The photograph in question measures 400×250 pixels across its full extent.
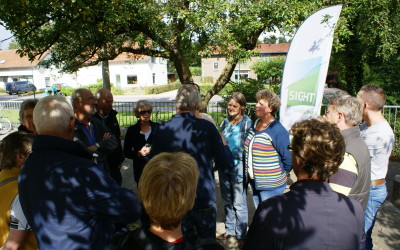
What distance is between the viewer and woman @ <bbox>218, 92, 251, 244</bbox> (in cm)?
375

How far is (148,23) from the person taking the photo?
26.5 feet

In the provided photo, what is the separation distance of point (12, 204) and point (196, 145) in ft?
4.70

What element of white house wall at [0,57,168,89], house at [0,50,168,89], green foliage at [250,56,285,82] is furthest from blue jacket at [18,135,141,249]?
white house wall at [0,57,168,89]

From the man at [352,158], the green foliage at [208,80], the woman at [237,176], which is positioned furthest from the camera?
the green foliage at [208,80]

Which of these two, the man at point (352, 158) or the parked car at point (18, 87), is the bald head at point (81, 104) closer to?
the man at point (352, 158)

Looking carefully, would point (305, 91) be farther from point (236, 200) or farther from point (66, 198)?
point (66, 198)

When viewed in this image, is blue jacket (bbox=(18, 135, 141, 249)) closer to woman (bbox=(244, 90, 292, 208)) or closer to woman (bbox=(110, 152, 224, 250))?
woman (bbox=(110, 152, 224, 250))

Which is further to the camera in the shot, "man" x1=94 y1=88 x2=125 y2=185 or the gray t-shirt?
"man" x1=94 y1=88 x2=125 y2=185

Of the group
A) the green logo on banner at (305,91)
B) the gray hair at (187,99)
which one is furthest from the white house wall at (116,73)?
the gray hair at (187,99)

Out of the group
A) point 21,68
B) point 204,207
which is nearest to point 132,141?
point 204,207

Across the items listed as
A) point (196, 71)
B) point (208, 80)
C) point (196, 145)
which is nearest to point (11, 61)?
point (196, 71)

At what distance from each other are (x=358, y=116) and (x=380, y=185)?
915mm

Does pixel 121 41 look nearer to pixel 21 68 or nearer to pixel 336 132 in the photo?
pixel 336 132

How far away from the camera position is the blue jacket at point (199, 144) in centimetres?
265
